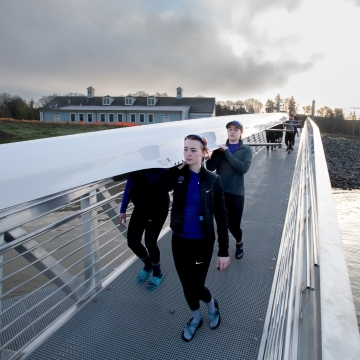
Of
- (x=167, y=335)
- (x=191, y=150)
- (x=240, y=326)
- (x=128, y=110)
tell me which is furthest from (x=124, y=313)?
(x=128, y=110)

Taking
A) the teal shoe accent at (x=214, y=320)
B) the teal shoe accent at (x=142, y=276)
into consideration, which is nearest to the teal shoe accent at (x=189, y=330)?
the teal shoe accent at (x=214, y=320)

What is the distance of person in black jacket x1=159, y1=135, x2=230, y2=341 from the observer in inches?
97.9

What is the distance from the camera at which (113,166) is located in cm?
239

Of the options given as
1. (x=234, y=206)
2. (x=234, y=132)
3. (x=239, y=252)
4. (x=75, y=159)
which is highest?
(x=234, y=132)

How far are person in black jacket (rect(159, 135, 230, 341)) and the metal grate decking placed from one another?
0.20m

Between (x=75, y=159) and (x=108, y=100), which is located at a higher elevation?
(x=108, y=100)

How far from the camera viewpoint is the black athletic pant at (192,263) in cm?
252

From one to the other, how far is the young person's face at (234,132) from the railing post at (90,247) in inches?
60.6

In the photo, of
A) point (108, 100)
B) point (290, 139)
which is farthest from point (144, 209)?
point (108, 100)

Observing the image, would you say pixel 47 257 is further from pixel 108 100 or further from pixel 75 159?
pixel 108 100

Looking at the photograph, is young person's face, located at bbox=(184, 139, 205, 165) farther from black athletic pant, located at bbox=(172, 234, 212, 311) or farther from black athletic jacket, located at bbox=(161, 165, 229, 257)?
black athletic pant, located at bbox=(172, 234, 212, 311)

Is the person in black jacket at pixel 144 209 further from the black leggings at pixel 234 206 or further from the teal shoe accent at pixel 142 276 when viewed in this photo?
the black leggings at pixel 234 206

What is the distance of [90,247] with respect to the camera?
10.3 ft

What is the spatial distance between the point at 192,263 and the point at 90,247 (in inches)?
43.5
